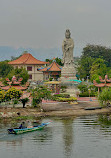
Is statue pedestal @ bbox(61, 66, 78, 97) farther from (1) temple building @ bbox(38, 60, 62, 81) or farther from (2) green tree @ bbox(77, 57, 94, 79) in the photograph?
(2) green tree @ bbox(77, 57, 94, 79)

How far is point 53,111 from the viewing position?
45281 millimetres

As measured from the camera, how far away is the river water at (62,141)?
2807 centimetres

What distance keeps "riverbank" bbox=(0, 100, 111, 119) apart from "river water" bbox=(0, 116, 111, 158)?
4.27 m

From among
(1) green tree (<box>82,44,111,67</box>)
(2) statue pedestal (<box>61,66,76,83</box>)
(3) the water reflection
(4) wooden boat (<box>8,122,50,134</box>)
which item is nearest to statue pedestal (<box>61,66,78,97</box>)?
(2) statue pedestal (<box>61,66,76,83</box>)

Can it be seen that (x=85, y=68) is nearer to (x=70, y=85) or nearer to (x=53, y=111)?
(x=70, y=85)

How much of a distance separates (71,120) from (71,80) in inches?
691

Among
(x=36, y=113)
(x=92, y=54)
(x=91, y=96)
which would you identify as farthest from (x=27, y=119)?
(x=92, y=54)

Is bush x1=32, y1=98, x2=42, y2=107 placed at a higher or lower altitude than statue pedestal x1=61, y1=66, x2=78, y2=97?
lower

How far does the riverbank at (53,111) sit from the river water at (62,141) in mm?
4272

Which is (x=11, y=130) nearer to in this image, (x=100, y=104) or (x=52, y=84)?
(x=100, y=104)

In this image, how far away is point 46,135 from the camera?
33531mm

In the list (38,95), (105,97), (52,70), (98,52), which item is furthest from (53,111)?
(98,52)

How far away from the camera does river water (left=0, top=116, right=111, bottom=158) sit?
→ 92.1 feet

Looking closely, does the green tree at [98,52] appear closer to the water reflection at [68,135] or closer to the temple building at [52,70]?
the temple building at [52,70]
